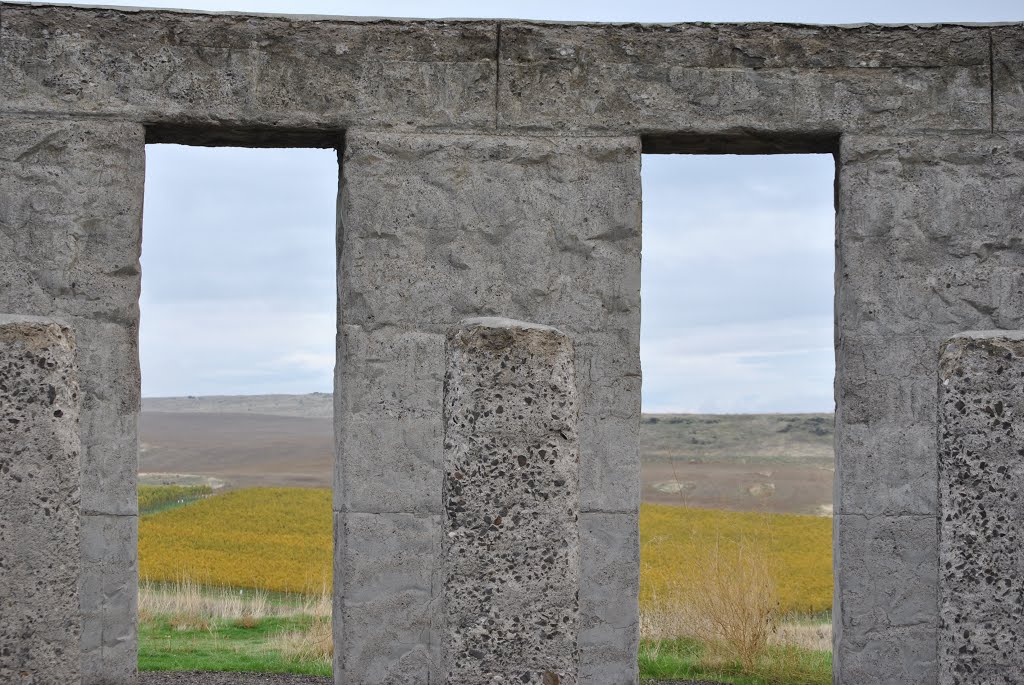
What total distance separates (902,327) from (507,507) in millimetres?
3172

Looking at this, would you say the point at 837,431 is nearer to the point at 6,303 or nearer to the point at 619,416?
the point at 619,416

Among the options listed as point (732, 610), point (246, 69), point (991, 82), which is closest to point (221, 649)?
point (732, 610)

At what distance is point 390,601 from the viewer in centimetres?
648

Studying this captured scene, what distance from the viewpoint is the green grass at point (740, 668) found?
8.27 m

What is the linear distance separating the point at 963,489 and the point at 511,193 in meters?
2.93

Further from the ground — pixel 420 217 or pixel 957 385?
pixel 420 217

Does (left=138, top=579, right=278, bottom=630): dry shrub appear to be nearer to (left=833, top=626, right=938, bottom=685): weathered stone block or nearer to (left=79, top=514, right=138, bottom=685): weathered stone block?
(left=79, top=514, right=138, bottom=685): weathered stone block

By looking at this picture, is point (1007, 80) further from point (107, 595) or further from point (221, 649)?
point (221, 649)

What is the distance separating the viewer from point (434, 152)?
6.60 metres

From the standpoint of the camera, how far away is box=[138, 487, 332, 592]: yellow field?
12172 millimetres

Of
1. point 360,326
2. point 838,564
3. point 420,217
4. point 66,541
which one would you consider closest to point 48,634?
point 66,541

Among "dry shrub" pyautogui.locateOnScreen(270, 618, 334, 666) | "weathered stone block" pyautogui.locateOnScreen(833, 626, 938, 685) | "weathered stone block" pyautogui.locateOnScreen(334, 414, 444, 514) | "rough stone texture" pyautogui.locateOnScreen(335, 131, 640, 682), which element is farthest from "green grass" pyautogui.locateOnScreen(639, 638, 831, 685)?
"weathered stone block" pyautogui.locateOnScreen(334, 414, 444, 514)

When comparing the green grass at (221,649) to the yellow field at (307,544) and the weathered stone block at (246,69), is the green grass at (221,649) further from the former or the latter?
the weathered stone block at (246,69)

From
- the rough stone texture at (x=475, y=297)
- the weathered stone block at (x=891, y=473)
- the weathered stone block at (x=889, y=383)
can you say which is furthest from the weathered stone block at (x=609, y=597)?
the weathered stone block at (x=889, y=383)
